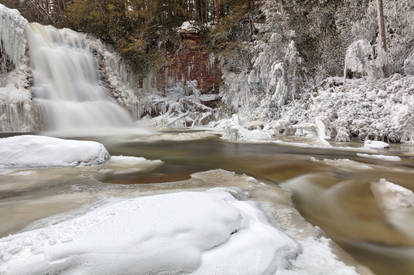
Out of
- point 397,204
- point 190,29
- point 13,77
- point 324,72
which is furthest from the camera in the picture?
point 190,29

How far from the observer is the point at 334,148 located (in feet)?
18.8

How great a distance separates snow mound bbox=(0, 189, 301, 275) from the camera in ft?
3.70

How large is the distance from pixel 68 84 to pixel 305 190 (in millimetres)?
12955

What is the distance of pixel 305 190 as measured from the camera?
284 cm

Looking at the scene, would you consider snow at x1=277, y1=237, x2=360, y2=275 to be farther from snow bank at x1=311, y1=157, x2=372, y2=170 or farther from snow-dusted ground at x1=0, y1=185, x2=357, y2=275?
snow bank at x1=311, y1=157, x2=372, y2=170

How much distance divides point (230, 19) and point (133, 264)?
592 inches

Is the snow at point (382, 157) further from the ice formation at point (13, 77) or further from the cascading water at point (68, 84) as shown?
the ice formation at point (13, 77)

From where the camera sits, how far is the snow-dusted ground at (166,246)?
113 centimetres

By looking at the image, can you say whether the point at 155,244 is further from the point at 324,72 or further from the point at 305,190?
the point at 324,72

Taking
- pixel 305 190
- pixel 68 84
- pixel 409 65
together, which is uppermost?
pixel 68 84

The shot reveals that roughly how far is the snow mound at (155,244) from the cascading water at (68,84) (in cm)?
1065

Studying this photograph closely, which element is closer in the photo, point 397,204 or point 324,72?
point 397,204

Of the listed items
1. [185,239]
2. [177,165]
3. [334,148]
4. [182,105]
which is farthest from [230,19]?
[185,239]

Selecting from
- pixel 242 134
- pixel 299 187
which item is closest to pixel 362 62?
pixel 242 134
